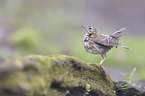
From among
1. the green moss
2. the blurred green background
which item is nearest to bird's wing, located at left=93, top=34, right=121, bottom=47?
the green moss

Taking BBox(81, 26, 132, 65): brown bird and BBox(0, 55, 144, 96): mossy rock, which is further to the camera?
BBox(81, 26, 132, 65): brown bird

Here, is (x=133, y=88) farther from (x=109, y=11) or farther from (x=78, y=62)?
(x=109, y=11)

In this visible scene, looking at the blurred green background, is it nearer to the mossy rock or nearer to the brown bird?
the brown bird

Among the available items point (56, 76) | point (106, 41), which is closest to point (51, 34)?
point (106, 41)

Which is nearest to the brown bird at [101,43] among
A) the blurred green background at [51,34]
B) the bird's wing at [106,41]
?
the bird's wing at [106,41]

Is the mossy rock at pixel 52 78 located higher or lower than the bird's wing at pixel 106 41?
lower

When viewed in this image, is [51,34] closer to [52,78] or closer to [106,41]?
[106,41]

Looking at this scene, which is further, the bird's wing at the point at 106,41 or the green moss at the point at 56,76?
the bird's wing at the point at 106,41

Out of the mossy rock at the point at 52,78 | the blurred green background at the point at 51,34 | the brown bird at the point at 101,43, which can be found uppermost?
the blurred green background at the point at 51,34

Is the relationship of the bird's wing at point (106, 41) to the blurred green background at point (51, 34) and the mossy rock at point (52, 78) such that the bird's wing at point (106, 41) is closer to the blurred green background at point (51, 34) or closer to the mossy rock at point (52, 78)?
the mossy rock at point (52, 78)
